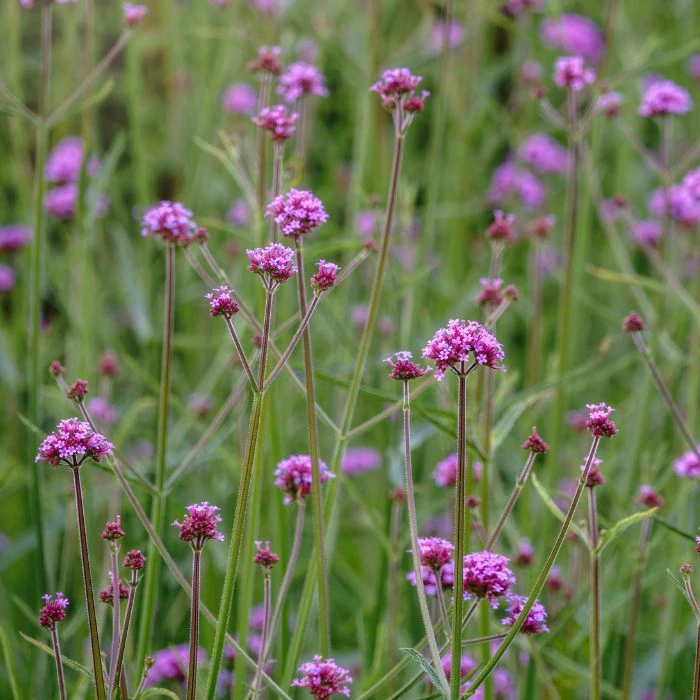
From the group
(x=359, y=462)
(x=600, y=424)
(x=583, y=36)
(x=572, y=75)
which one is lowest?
(x=359, y=462)

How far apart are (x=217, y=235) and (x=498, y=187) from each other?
70cm

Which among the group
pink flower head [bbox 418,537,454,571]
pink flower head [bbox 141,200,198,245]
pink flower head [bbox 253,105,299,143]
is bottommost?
pink flower head [bbox 418,537,454,571]

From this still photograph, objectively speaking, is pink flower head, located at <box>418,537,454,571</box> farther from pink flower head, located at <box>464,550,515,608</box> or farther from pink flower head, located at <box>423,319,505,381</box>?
pink flower head, located at <box>423,319,505,381</box>

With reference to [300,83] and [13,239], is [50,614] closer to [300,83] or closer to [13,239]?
[300,83]

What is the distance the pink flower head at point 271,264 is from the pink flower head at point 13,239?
1.37 meters

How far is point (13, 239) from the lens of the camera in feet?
6.43

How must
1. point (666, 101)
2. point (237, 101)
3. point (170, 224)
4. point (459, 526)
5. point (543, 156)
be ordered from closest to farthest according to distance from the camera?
point (459, 526), point (170, 224), point (666, 101), point (237, 101), point (543, 156)

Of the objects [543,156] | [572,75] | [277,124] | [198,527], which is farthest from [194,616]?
[543,156]

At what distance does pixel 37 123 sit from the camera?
1.19 m

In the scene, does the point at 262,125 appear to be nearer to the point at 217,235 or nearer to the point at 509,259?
the point at 217,235

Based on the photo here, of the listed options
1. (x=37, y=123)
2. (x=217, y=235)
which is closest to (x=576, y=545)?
(x=37, y=123)

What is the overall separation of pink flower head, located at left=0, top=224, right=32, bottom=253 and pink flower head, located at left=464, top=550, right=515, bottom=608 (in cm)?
144

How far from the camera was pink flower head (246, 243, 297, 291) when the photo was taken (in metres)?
0.69

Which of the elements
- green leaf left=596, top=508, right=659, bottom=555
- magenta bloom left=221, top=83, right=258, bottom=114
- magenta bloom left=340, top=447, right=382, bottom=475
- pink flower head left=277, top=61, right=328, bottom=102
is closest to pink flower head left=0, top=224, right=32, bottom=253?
magenta bloom left=221, top=83, right=258, bottom=114
